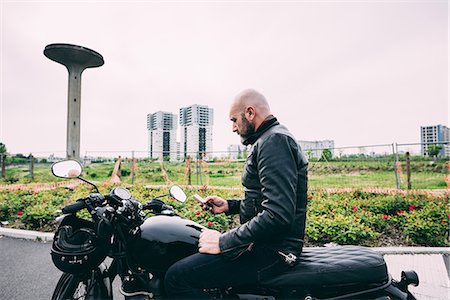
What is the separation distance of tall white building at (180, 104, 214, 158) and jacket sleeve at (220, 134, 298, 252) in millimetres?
28937

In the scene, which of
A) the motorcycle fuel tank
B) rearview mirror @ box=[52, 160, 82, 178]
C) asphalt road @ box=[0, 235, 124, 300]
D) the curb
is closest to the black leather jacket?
the motorcycle fuel tank

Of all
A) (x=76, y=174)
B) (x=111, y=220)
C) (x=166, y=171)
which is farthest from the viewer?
(x=166, y=171)

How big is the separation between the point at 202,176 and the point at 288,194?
11.7 m

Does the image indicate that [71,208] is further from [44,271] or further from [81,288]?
[44,271]

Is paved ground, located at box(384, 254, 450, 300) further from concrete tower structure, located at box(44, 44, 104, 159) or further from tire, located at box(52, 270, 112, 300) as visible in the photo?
concrete tower structure, located at box(44, 44, 104, 159)

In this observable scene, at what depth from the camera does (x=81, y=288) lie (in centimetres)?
203

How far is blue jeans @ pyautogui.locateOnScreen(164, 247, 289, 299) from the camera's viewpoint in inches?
63.4

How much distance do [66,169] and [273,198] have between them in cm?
131

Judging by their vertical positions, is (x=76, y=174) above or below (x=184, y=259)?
above

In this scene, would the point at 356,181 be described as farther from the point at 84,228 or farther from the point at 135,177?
the point at 84,228

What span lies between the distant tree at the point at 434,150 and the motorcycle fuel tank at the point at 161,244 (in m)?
10.0

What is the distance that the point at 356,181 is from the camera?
34.9 ft

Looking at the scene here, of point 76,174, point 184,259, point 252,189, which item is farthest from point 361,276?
point 76,174

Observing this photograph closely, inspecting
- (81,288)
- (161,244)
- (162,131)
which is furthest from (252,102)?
(162,131)
